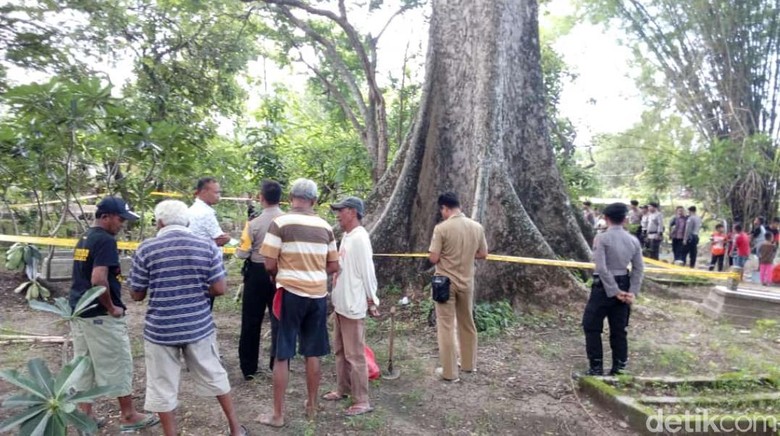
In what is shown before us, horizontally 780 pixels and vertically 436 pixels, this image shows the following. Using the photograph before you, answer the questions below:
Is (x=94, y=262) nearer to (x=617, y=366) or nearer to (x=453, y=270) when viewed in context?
(x=453, y=270)

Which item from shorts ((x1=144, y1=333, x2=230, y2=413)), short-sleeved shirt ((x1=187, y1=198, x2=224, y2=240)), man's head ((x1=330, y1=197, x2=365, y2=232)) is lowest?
shorts ((x1=144, y1=333, x2=230, y2=413))

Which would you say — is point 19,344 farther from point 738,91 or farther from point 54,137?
point 738,91

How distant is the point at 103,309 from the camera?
3787 mm

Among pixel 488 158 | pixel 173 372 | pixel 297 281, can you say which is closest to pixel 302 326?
pixel 297 281

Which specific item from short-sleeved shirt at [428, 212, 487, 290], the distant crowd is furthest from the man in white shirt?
the distant crowd

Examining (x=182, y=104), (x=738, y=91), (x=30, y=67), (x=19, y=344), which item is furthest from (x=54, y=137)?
(x=738, y=91)

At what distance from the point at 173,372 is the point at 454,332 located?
A: 2.41 meters

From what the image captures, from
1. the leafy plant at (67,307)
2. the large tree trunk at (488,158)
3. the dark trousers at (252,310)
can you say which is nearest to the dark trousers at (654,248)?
the large tree trunk at (488,158)

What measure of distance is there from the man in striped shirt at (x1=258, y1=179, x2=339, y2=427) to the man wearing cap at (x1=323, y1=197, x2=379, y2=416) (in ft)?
0.71

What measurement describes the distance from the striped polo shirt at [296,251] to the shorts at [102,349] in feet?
3.68

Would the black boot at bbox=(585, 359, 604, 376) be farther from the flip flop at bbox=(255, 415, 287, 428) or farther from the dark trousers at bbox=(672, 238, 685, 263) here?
the dark trousers at bbox=(672, 238, 685, 263)

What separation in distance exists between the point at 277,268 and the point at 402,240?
3.43m

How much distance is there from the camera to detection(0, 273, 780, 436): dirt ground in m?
4.20

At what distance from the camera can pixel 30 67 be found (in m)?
8.06
